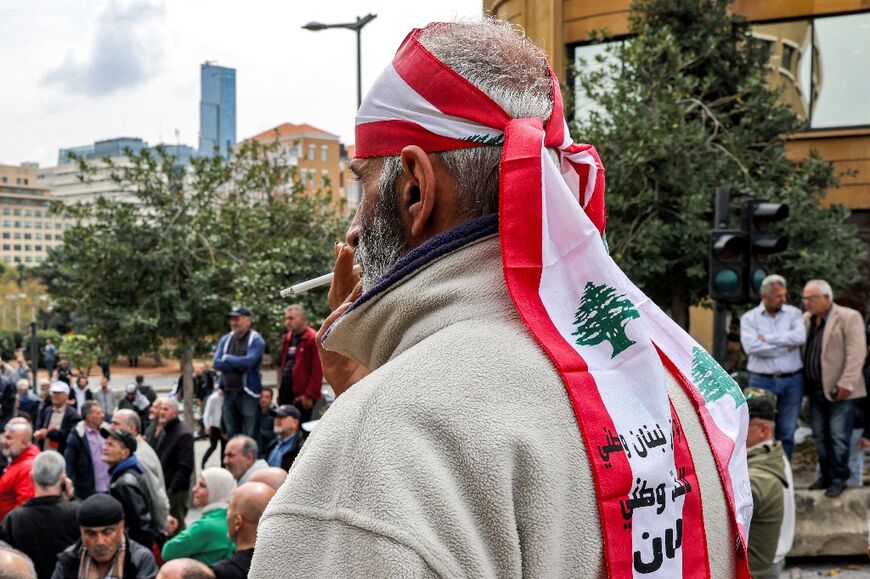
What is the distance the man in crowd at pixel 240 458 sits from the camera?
7961 mm

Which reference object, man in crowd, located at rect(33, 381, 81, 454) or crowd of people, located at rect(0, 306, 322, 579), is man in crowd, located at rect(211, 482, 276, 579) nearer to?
crowd of people, located at rect(0, 306, 322, 579)

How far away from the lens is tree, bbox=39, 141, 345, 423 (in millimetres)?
15352

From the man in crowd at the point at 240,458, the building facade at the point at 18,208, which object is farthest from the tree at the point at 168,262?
the building facade at the point at 18,208

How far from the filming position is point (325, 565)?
3.31 ft

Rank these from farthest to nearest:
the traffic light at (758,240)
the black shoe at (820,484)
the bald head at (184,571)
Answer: the black shoe at (820,484), the traffic light at (758,240), the bald head at (184,571)

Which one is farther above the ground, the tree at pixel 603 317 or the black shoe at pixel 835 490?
the tree at pixel 603 317

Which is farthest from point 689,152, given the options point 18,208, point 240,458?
point 18,208

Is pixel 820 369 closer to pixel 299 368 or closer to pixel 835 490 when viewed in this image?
pixel 835 490

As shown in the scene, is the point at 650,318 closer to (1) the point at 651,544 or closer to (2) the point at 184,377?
(1) the point at 651,544

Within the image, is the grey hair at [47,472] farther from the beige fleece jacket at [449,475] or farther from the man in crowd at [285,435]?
the beige fleece jacket at [449,475]

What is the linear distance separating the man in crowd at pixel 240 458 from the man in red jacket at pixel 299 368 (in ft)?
6.98

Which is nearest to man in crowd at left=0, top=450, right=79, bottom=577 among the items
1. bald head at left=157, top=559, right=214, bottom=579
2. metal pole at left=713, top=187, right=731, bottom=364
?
bald head at left=157, top=559, right=214, bottom=579

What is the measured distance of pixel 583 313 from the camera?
127 centimetres

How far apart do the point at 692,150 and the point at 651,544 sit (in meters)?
12.3
